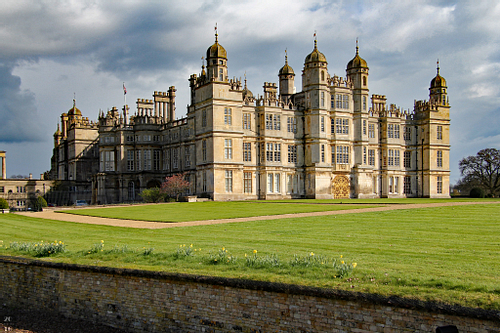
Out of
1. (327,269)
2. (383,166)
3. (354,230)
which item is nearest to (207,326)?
(327,269)

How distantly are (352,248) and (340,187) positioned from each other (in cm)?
4294

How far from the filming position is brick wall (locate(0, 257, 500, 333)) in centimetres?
1060

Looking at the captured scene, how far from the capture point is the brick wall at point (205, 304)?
10602 millimetres

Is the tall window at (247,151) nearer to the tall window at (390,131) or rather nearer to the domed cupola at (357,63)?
the domed cupola at (357,63)

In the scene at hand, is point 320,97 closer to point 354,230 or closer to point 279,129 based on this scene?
point 279,129

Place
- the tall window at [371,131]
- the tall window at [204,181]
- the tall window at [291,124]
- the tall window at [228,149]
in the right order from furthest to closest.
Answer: the tall window at [371,131]
the tall window at [291,124]
the tall window at [204,181]
the tall window at [228,149]

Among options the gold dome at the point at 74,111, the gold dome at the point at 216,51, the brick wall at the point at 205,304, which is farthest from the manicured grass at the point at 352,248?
the gold dome at the point at 74,111

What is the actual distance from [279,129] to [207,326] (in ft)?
144

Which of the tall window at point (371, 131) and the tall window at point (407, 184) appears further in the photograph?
the tall window at point (407, 184)

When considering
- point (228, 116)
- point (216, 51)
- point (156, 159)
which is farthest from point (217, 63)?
point (156, 159)

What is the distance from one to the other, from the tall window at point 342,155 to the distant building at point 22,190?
42584 mm

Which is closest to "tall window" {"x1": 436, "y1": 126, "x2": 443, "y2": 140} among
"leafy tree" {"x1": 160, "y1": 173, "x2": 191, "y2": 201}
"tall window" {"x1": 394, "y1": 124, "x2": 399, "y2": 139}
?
"tall window" {"x1": 394, "y1": 124, "x2": 399, "y2": 139}

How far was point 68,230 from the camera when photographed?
86.3 feet

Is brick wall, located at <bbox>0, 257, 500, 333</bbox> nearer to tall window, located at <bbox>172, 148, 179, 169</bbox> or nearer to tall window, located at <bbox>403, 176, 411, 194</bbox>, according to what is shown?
tall window, located at <bbox>172, 148, 179, 169</bbox>
